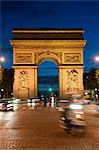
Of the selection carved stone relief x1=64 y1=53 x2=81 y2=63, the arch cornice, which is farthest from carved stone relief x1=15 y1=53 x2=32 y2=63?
carved stone relief x1=64 y1=53 x2=81 y2=63

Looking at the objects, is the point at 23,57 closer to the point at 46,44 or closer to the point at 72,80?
the point at 46,44

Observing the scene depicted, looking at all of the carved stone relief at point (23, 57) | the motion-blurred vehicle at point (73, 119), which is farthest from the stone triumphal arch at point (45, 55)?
the motion-blurred vehicle at point (73, 119)

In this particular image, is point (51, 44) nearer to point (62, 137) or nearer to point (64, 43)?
point (64, 43)

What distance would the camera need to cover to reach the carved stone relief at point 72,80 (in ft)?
207

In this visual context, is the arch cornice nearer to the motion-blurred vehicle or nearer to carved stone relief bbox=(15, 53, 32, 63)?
carved stone relief bbox=(15, 53, 32, 63)

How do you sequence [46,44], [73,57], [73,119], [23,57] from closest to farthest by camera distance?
[73,119]
[73,57]
[23,57]
[46,44]

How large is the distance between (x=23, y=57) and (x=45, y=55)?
3.34m

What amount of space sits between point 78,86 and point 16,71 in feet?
30.9

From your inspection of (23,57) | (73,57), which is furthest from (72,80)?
(23,57)

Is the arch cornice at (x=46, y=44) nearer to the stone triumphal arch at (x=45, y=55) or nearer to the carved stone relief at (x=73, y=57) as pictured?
the stone triumphal arch at (x=45, y=55)

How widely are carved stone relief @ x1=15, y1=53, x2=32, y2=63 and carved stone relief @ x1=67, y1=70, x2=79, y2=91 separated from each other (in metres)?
6.04

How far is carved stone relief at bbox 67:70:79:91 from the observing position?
6316 cm

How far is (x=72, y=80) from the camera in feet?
209

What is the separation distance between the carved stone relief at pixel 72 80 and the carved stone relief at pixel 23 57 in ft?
19.8
